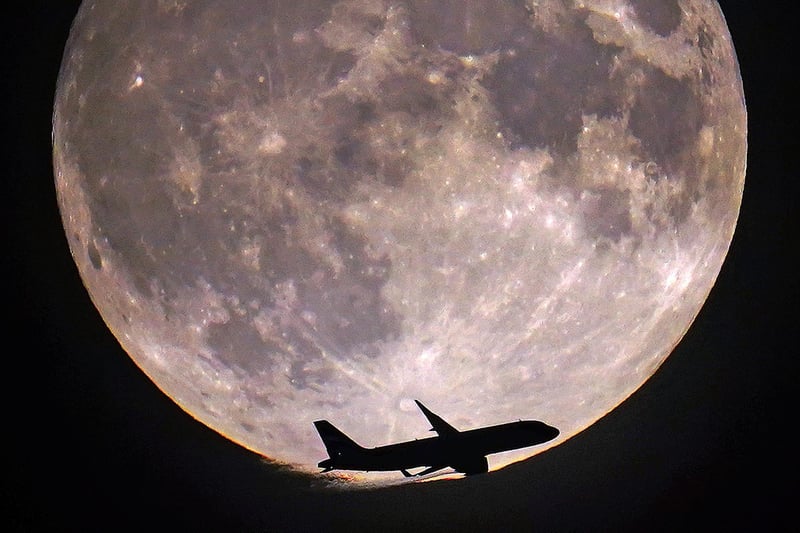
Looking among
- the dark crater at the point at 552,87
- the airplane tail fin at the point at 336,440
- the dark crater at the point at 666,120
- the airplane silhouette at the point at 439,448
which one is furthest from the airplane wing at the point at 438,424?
the dark crater at the point at 666,120

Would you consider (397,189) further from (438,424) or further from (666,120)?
(666,120)

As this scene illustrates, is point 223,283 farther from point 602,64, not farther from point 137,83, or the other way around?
point 602,64

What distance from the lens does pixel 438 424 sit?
4074 mm

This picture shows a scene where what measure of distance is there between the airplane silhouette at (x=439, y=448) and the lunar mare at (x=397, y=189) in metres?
Answer: 0.10

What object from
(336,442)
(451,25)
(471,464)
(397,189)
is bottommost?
(471,464)

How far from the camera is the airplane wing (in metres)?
4.04

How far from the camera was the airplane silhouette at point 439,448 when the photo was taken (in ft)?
13.5

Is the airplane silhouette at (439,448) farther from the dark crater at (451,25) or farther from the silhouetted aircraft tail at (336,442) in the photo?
the dark crater at (451,25)

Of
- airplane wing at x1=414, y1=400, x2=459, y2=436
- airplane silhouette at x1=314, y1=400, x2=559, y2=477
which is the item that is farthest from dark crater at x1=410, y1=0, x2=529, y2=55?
airplane silhouette at x1=314, y1=400, x2=559, y2=477

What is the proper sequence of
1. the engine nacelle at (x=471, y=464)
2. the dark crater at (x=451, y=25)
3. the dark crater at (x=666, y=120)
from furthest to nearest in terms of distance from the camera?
the engine nacelle at (x=471, y=464) → the dark crater at (x=666, y=120) → the dark crater at (x=451, y=25)

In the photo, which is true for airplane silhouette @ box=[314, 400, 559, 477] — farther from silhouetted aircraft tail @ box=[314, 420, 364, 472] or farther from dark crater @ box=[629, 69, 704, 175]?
dark crater @ box=[629, 69, 704, 175]

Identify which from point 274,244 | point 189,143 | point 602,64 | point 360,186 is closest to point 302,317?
point 274,244

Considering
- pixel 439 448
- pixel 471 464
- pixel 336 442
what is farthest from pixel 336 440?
pixel 471 464

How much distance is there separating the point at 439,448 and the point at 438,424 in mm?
164
